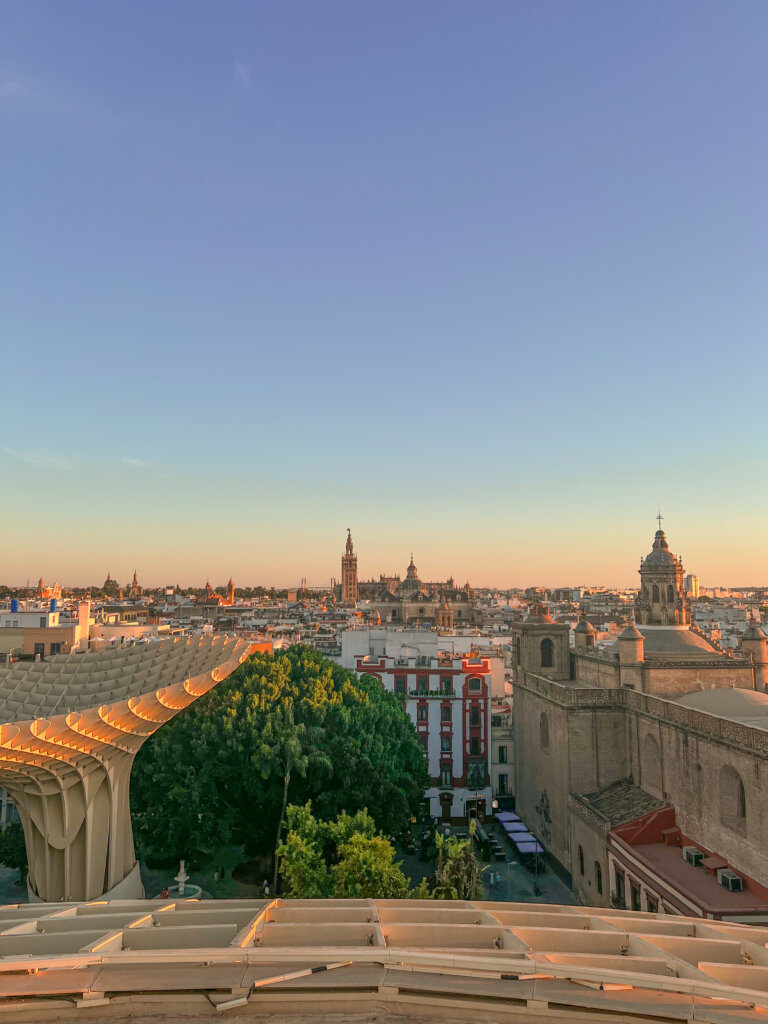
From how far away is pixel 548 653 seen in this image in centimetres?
4438

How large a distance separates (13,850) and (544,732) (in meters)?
26.0

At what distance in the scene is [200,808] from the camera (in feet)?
92.2

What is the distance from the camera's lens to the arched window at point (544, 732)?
38.3 metres

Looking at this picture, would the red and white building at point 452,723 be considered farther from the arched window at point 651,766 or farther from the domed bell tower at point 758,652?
the domed bell tower at point 758,652

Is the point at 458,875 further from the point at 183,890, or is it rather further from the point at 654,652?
the point at 654,652

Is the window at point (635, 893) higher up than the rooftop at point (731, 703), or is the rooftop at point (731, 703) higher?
the rooftop at point (731, 703)

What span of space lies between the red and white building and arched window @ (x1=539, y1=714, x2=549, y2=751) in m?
5.38

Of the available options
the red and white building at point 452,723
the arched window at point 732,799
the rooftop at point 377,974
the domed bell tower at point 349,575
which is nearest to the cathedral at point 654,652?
the red and white building at point 452,723

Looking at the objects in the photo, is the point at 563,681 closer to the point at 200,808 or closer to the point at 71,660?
the point at 200,808

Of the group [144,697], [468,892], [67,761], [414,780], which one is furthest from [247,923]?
[414,780]

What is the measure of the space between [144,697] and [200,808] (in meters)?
8.26

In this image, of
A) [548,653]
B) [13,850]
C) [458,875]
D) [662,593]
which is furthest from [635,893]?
[13,850]

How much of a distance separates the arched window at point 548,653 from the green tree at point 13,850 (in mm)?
29253

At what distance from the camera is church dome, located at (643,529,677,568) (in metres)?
45.5
